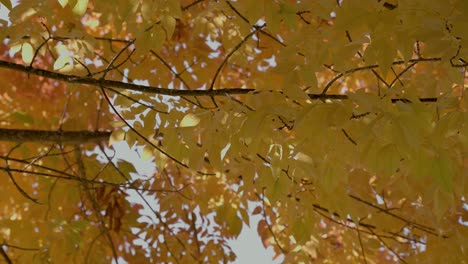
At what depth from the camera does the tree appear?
1.44 meters

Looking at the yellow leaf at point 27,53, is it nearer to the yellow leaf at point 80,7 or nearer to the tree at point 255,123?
the tree at point 255,123

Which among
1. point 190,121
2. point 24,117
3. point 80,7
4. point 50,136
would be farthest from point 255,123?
point 24,117

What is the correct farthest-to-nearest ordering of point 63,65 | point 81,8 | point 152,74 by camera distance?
point 152,74
point 63,65
point 81,8

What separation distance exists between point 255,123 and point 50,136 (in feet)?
6.36

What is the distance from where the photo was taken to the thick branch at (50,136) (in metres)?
2.94

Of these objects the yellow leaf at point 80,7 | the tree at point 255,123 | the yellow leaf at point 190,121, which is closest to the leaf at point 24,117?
the tree at point 255,123

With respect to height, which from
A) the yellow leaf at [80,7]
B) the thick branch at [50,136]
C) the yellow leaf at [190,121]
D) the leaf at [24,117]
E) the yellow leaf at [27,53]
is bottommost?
the yellow leaf at [190,121]

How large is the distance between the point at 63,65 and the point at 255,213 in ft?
6.58

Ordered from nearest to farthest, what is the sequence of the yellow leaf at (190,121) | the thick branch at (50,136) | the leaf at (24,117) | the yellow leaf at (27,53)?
the yellow leaf at (190,121), the yellow leaf at (27,53), the thick branch at (50,136), the leaf at (24,117)

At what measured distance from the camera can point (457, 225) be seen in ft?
8.56

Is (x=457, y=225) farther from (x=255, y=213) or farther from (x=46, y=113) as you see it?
(x=46, y=113)

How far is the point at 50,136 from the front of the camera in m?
3.12

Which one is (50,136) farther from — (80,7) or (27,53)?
(80,7)

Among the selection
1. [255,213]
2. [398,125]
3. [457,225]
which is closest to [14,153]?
[255,213]
